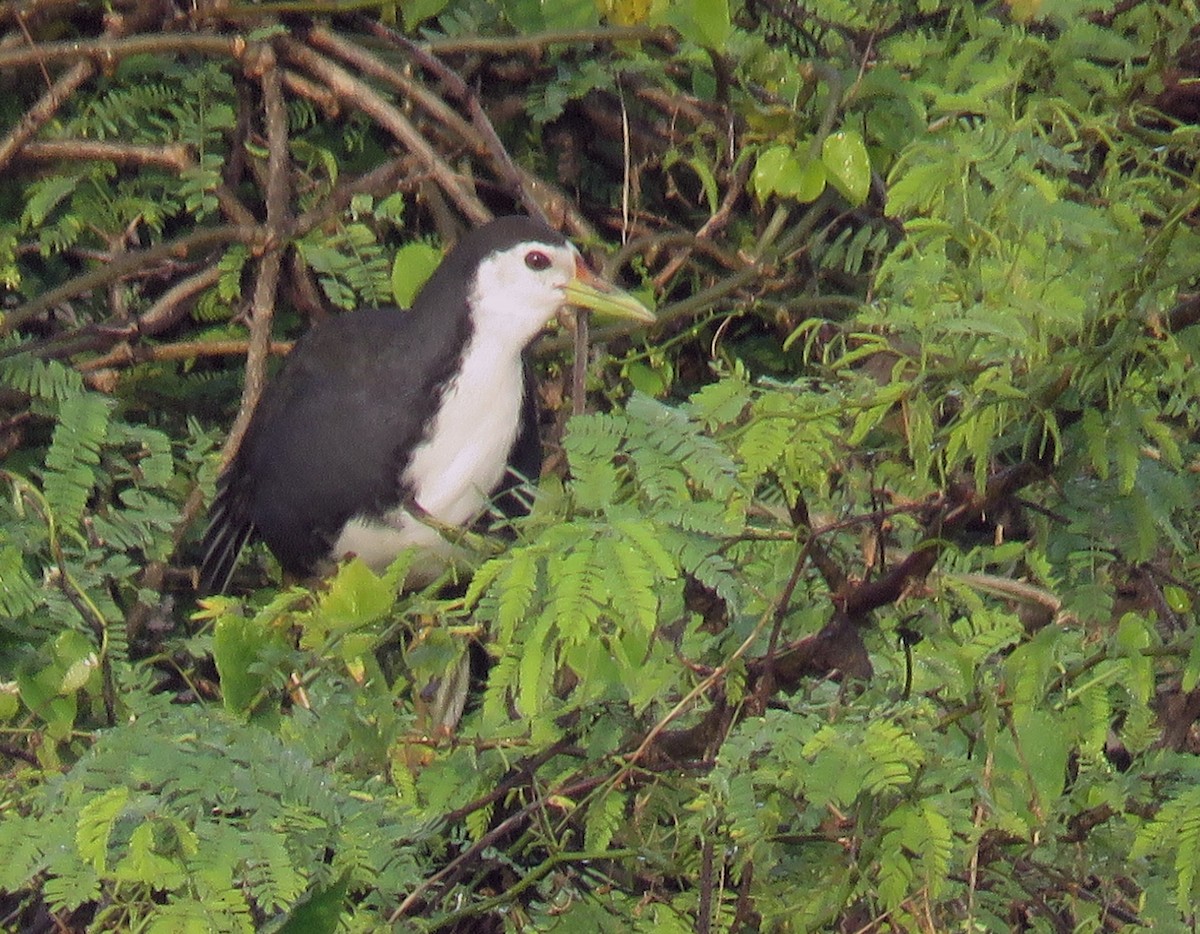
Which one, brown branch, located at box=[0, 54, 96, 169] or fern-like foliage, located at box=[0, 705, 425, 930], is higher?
brown branch, located at box=[0, 54, 96, 169]

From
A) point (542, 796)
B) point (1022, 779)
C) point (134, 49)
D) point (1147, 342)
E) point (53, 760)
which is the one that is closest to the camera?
point (1147, 342)

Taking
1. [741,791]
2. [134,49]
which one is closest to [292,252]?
[134,49]

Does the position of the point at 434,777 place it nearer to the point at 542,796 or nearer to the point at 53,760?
the point at 542,796

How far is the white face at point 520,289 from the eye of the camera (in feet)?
10.7

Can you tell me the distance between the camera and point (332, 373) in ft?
10.8

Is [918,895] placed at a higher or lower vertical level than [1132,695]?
lower

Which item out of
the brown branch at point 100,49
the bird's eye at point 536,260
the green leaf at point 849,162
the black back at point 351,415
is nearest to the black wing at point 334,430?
the black back at point 351,415

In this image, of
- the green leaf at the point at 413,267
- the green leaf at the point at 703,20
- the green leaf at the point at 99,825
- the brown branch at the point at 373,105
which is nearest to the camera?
the green leaf at the point at 99,825

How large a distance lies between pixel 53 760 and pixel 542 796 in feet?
2.12

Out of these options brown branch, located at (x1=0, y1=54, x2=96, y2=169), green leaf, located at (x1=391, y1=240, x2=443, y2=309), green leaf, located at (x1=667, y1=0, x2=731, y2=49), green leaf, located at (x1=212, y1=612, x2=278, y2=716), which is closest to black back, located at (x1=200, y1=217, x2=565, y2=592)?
green leaf, located at (x1=391, y1=240, x2=443, y2=309)

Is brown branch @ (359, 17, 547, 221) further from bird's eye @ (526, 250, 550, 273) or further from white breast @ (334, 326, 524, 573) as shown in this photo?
white breast @ (334, 326, 524, 573)

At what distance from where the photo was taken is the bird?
3.28 m

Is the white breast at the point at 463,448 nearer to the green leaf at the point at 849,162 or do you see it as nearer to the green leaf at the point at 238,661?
the green leaf at the point at 849,162

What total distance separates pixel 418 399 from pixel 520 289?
0.79ft
